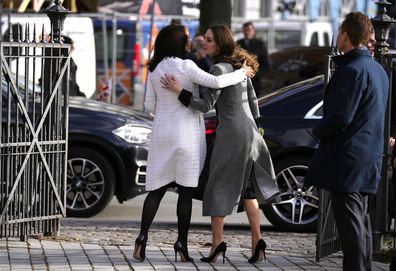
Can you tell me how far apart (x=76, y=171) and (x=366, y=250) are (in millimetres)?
5497

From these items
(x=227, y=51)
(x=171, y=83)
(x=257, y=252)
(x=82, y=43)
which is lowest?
(x=257, y=252)

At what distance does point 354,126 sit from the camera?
808 centimetres

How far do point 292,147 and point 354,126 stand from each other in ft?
14.1

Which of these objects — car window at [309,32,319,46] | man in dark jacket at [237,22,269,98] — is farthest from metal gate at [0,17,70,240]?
car window at [309,32,319,46]

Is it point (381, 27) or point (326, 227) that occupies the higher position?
point (381, 27)

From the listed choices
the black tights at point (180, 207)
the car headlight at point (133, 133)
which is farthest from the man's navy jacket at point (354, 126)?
the car headlight at point (133, 133)

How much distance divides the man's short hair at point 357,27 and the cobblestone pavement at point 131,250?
84.3 inches

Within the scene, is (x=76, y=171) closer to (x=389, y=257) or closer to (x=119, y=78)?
(x=389, y=257)

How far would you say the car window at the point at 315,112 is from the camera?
41.1 feet

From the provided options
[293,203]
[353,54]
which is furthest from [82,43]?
[353,54]

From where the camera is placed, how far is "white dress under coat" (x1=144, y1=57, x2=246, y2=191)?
963cm

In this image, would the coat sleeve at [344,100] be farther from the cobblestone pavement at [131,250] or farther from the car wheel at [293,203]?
the car wheel at [293,203]

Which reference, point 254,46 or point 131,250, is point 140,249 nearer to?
point 131,250

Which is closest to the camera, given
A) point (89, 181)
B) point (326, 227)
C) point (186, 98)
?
point (186, 98)
